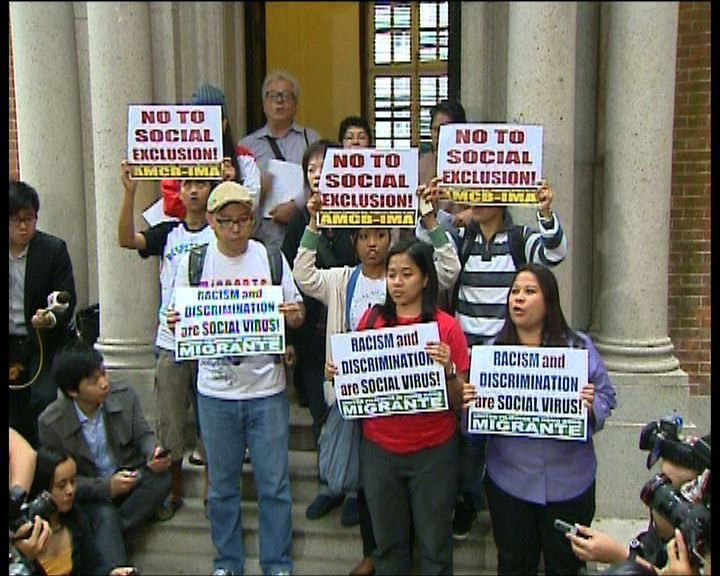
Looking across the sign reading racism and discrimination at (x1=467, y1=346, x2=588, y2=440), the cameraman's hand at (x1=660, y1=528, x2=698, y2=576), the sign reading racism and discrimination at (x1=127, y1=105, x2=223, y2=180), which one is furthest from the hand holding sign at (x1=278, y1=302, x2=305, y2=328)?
the cameraman's hand at (x1=660, y1=528, x2=698, y2=576)

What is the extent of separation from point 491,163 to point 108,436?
2291 millimetres

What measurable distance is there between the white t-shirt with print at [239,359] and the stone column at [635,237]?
2117 mm

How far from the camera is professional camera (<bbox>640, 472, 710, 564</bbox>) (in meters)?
2.43

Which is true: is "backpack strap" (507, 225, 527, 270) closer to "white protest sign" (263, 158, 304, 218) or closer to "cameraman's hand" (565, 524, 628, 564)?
"white protest sign" (263, 158, 304, 218)

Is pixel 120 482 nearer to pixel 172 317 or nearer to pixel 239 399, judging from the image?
pixel 239 399

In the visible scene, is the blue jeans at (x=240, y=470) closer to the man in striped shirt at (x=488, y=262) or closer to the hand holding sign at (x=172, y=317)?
the hand holding sign at (x=172, y=317)

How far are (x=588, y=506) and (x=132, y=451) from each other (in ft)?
7.37

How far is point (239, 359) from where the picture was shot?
4336mm

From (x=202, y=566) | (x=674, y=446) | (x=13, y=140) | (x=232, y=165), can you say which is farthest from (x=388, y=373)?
(x=13, y=140)

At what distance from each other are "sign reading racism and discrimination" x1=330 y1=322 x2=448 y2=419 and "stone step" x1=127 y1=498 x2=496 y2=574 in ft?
3.60

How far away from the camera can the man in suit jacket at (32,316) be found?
474 centimetres
